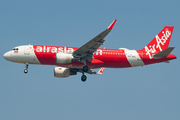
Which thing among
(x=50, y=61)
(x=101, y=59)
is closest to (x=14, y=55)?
(x=50, y=61)

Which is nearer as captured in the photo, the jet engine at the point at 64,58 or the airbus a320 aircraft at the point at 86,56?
the jet engine at the point at 64,58

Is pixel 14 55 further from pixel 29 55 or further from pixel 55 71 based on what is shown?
pixel 55 71

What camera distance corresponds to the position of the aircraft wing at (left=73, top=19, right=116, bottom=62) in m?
43.5

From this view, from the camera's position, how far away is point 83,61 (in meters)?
47.3

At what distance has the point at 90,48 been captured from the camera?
46094 mm

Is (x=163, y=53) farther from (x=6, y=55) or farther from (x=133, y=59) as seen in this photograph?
(x=6, y=55)

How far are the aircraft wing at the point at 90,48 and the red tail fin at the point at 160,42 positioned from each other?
8.82 metres

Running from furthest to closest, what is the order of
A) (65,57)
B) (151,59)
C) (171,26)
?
1. (171,26)
2. (151,59)
3. (65,57)

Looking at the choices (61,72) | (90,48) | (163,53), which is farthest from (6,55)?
(163,53)

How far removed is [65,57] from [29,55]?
530 centimetres

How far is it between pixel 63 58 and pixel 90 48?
3989mm

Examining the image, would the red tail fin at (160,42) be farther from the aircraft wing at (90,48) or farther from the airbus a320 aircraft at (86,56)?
the aircraft wing at (90,48)

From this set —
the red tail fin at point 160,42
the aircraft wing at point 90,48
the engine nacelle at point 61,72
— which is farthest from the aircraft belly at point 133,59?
the engine nacelle at point 61,72

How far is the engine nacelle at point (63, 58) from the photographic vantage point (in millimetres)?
45500
